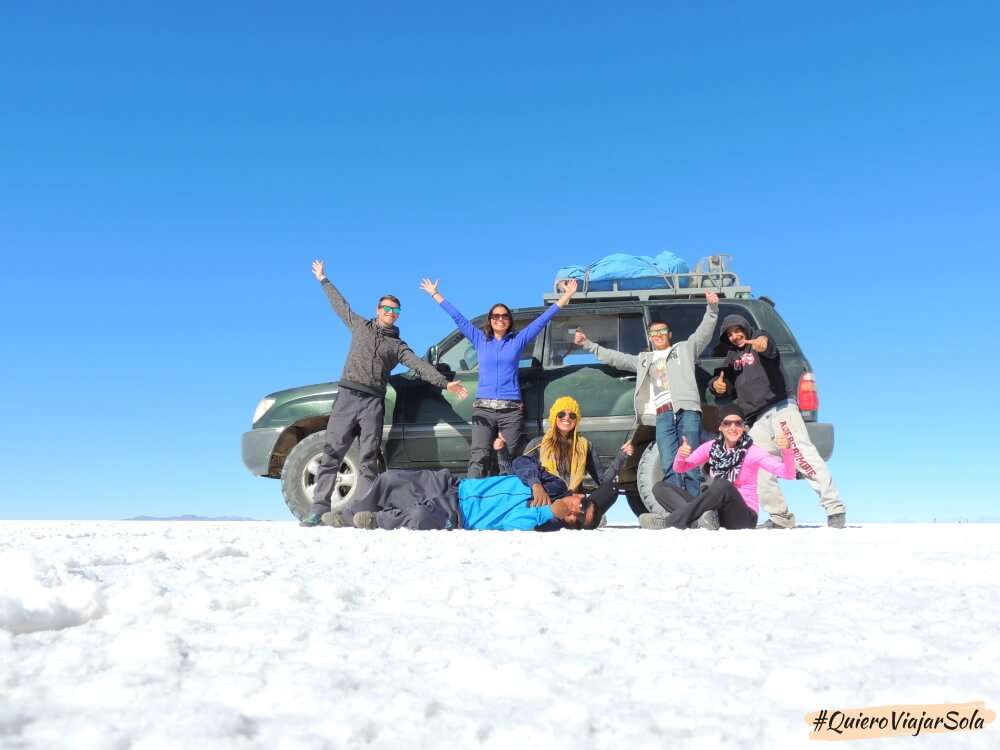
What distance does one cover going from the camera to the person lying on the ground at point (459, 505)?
5.18 metres

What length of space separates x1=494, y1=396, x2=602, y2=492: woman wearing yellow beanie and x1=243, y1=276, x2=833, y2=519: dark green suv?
0.60 m

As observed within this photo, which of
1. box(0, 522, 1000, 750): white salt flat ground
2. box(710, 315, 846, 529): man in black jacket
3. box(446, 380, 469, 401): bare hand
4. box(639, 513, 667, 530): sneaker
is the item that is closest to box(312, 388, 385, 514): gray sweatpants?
box(446, 380, 469, 401): bare hand

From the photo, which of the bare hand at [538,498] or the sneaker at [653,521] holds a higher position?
the bare hand at [538,498]

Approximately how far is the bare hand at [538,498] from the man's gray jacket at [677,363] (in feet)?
4.80

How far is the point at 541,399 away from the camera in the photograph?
6680 millimetres

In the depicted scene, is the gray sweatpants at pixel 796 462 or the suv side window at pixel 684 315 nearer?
the gray sweatpants at pixel 796 462

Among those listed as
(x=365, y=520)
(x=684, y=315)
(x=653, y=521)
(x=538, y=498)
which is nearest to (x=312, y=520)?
(x=365, y=520)

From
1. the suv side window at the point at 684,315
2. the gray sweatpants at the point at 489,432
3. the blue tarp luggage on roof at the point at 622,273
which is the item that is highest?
the blue tarp luggage on roof at the point at 622,273

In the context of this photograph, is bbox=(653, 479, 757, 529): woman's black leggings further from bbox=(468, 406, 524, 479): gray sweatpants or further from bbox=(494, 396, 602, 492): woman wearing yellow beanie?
bbox=(468, 406, 524, 479): gray sweatpants

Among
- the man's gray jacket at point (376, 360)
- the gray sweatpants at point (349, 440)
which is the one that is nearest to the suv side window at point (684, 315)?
the man's gray jacket at point (376, 360)

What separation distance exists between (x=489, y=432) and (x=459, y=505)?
1165 mm

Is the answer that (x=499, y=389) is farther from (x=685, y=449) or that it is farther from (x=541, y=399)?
(x=685, y=449)

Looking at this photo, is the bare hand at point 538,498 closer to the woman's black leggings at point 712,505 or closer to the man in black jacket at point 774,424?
the woman's black leggings at point 712,505

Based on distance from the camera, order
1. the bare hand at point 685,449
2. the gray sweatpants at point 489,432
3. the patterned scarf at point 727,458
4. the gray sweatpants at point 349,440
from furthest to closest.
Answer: the gray sweatpants at point 349,440, the gray sweatpants at point 489,432, the bare hand at point 685,449, the patterned scarf at point 727,458
